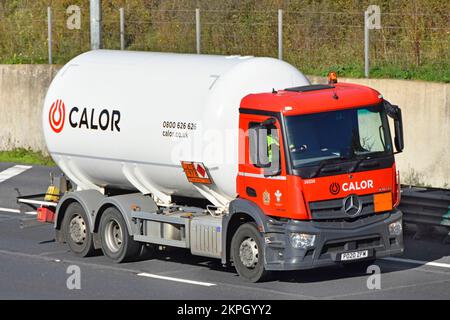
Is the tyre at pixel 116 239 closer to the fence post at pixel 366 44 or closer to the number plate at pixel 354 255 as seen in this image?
the number plate at pixel 354 255

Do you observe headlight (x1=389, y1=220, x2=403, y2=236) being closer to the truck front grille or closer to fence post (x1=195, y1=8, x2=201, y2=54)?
the truck front grille

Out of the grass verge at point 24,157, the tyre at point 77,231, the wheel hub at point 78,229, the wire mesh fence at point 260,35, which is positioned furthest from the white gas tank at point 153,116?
the grass verge at point 24,157

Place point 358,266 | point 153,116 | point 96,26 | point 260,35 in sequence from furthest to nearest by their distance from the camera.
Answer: point 260,35 → point 96,26 → point 153,116 → point 358,266

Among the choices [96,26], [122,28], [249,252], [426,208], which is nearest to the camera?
[249,252]

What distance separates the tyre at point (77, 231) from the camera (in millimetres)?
20297

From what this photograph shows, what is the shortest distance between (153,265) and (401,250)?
3844mm

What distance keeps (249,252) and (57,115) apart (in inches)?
181

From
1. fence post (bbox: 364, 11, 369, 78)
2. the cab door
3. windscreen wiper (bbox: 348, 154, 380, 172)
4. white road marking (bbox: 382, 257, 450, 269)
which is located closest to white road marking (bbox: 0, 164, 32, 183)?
fence post (bbox: 364, 11, 369, 78)

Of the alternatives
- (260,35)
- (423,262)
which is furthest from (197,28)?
(423,262)

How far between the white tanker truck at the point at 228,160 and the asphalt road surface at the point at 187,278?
0.36 metres

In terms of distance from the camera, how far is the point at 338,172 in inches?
677

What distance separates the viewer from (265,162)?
56.4ft

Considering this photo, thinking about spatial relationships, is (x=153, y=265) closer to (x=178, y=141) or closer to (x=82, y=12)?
(x=178, y=141)

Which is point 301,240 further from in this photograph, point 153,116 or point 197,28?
point 197,28
